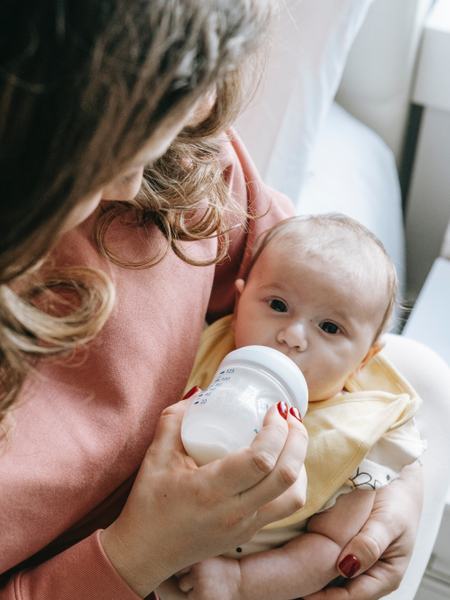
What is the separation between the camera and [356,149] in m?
1.67

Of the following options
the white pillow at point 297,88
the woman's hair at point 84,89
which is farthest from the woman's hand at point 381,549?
the white pillow at point 297,88

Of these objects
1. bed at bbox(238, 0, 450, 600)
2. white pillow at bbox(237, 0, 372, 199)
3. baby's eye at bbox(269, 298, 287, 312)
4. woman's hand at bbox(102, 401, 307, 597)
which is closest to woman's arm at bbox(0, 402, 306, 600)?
woman's hand at bbox(102, 401, 307, 597)

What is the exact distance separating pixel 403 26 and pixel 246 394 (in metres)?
1.20

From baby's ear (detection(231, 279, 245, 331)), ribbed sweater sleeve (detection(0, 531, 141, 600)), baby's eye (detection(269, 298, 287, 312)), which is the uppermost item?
baby's eye (detection(269, 298, 287, 312))

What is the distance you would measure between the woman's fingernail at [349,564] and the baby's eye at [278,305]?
0.31 metres

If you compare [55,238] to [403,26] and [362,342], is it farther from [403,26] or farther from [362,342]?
[403,26]

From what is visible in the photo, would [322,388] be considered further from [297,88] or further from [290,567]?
[297,88]

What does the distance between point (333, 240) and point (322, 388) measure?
0.19m

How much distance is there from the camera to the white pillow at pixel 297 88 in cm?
136

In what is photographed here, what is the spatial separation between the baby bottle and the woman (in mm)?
27

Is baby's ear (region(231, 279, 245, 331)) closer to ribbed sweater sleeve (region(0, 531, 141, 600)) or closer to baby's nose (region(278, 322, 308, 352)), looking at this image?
baby's nose (region(278, 322, 308, 352))

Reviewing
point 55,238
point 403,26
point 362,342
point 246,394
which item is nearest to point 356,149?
point 403,26

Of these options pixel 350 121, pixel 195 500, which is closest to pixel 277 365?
pixel 195 500

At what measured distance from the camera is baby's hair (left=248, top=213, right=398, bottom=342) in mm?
987
